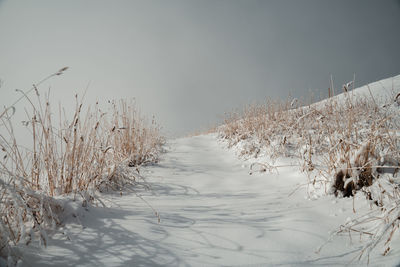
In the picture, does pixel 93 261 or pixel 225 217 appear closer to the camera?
pixel 93 261

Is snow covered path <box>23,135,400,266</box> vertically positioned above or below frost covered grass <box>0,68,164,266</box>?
below

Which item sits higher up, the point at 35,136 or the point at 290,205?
the point at 35,136

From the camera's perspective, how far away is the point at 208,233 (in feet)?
2.93

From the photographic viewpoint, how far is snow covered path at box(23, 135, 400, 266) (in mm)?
714

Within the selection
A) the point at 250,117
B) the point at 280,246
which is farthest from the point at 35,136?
the point at 250,117

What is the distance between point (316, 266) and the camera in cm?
67

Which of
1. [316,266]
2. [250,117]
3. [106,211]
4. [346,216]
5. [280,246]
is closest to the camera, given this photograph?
[316,266]

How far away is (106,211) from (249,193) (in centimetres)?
97

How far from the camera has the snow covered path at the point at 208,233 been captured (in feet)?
2.34

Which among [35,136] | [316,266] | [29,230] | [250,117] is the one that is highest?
[250,117]

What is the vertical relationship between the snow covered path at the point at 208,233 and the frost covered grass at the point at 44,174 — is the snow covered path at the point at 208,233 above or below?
below

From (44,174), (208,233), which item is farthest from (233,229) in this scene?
(44,174)

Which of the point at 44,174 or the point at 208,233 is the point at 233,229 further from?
the point at 44,174

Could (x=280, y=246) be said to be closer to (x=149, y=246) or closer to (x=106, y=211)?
(x=149, y=246)
